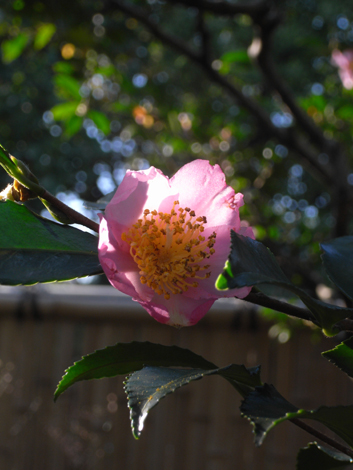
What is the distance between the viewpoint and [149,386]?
332mm

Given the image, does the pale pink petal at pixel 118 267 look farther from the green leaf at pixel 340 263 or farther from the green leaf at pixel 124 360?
the green leaf at pixel 340 263

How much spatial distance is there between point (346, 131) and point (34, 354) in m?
1.65

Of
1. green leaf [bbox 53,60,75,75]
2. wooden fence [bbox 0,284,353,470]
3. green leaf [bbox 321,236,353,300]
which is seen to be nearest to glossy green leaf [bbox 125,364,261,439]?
green leaf [bbox 321,236,353,300]

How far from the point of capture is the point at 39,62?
605 centimetres

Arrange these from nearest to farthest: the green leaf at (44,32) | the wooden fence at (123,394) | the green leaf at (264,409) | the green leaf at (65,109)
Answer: the green leaf at (264,409)
the wooden fence at (123,394)
the green leaf at (44,32)
the green leaf at (65,109)

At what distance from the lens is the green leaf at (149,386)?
0.98 ft

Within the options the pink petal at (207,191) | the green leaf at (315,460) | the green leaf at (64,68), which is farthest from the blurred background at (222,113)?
the green leaf at (315,460)

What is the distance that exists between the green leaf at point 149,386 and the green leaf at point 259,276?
3.5 inches

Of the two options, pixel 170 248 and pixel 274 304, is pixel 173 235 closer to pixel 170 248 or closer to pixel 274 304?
pixel 170 248

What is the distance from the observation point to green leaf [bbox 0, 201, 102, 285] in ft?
1.13

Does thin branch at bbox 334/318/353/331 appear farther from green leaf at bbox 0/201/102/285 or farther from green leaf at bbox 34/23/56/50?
green leaf at bbox 34/23/56/50

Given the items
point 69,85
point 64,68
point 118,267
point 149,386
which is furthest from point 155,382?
point 64,68

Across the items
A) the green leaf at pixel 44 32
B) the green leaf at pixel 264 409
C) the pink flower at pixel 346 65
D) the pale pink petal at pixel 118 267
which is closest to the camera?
the green leaf at pixel 264 409

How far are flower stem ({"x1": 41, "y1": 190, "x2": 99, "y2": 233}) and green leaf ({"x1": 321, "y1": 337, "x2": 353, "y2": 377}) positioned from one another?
24cm
